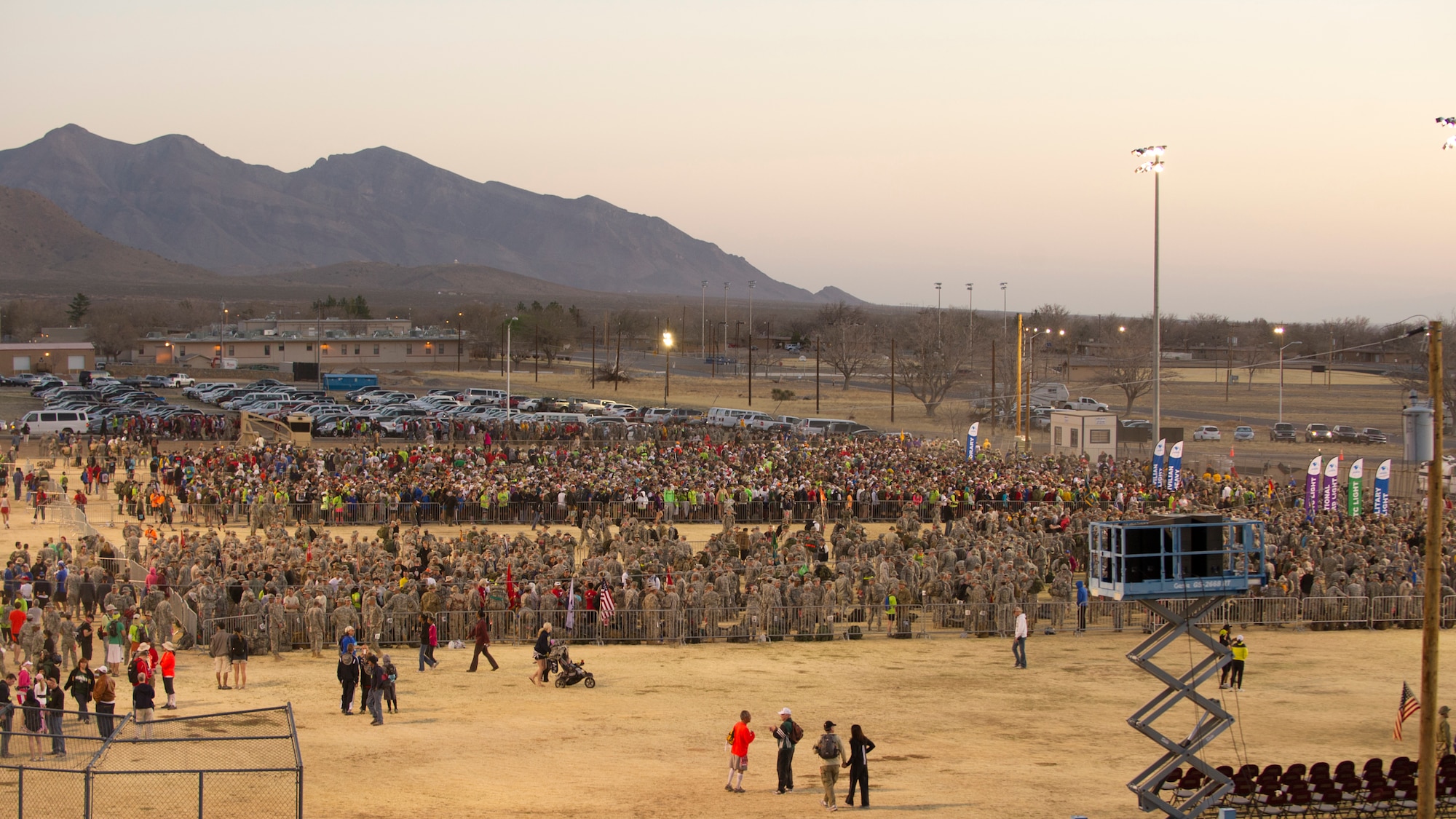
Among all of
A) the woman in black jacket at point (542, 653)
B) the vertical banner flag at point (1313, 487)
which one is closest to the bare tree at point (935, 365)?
the vertical banner flag at point (1313, 487)

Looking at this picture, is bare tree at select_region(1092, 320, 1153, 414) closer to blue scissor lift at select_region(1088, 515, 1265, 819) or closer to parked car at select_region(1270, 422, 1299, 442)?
parked car at select_region(1270, 422, 1299, 442)

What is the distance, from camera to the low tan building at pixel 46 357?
97.5m

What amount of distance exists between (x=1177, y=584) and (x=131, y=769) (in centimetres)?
1154

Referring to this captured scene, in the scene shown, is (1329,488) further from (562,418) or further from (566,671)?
(562,418)

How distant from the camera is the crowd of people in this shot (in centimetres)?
2108

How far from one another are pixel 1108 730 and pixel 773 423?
43950 millimetres

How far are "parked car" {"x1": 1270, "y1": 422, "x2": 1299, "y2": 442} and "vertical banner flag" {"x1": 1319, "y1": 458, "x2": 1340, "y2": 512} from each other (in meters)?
32.6

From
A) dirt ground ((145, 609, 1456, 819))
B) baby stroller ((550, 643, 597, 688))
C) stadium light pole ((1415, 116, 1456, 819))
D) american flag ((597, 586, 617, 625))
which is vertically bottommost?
dirt ground ((145, 609, 1456, 819))

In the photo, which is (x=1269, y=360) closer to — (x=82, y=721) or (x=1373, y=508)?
(x=1373, y=508)

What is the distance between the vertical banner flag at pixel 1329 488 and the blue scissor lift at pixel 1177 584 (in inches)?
820

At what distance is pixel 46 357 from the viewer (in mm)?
98375

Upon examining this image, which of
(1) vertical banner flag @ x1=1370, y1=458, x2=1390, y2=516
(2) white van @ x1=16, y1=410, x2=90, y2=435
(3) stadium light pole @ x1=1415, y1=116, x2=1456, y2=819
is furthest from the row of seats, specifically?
(2) white van @ x1=16, y1=410, x2=90, y2=435

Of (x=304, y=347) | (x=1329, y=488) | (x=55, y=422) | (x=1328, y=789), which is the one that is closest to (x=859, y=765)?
(x=1328, y=789)

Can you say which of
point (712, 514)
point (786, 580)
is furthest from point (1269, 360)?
point (786, 580)
